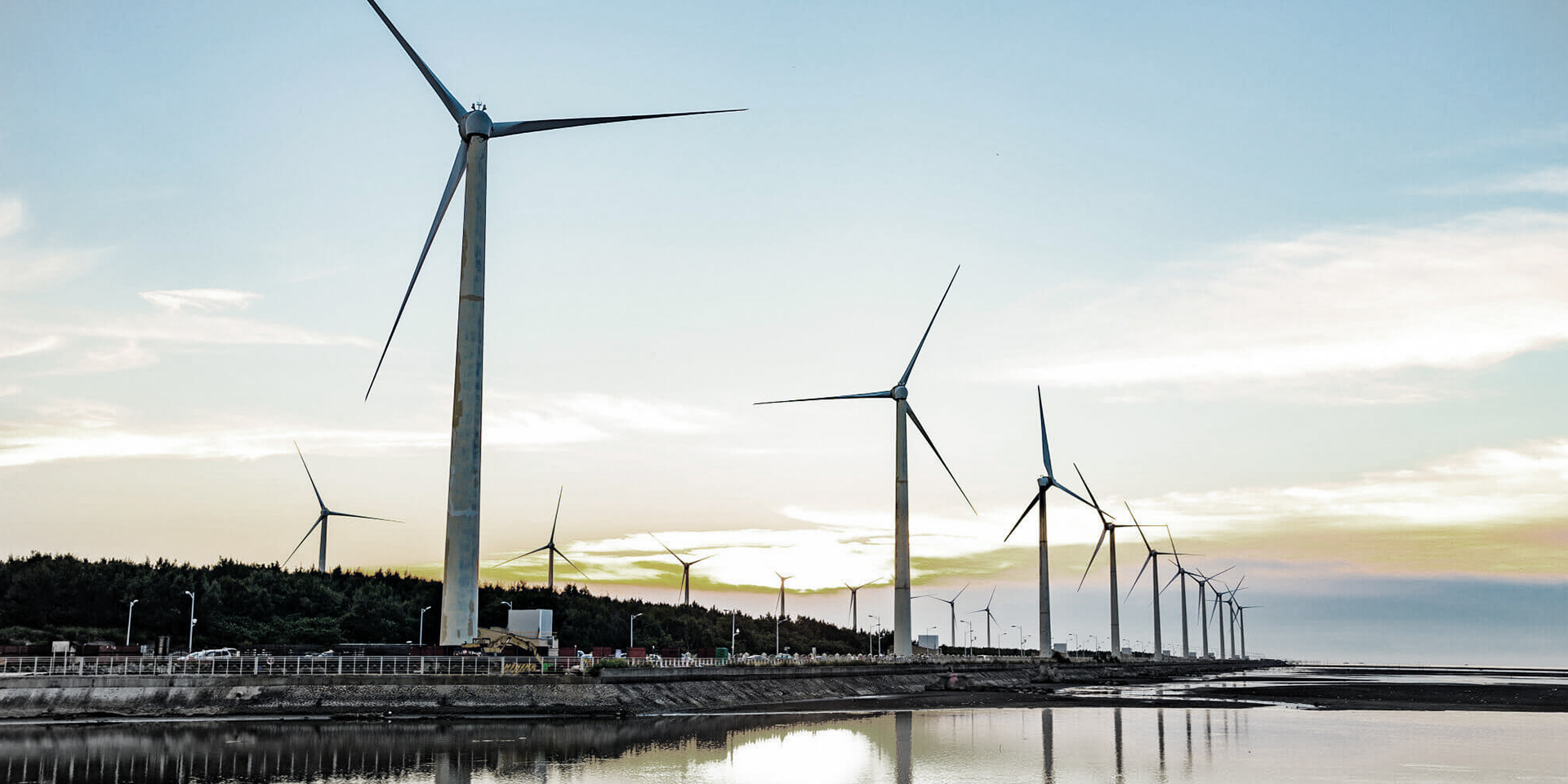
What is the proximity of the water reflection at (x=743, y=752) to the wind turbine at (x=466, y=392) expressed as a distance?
8.06 m

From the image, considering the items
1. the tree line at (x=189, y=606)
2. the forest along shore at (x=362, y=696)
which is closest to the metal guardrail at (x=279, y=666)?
the forest along shore at (x=362, y=696)

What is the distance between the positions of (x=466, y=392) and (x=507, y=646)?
21.5 meters

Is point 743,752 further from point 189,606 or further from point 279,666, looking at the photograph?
point 189,606

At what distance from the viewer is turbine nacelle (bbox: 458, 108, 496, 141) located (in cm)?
8288

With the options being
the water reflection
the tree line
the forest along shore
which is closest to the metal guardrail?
the forest along shore

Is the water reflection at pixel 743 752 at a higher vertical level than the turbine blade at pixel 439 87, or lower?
lower

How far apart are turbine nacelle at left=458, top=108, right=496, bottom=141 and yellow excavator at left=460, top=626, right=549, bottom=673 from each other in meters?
33.5

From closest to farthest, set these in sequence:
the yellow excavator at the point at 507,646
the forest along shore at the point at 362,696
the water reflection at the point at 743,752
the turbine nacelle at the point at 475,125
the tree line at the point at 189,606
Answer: the water reflection at the point at 743,752
the forest along shore at the point at 362,696
the yellow excavator at the point at 507,646
the turbine nacelle at the point at 475,125
the tree line at the point at 189,606

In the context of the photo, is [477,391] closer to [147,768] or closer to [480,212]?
[480,212]

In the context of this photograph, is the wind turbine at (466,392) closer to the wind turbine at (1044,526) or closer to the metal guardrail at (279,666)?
the metal guardrail at (279,666)

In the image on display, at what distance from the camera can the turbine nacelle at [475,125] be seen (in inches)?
3263

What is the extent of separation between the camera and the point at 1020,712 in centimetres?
10406

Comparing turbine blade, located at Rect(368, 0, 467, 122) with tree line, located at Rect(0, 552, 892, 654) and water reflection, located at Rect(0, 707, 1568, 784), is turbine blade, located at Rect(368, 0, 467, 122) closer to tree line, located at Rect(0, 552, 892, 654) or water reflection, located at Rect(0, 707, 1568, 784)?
water reflection, located at Rect(0, 707, 1568, 784)

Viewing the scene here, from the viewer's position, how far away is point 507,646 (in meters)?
88.8
